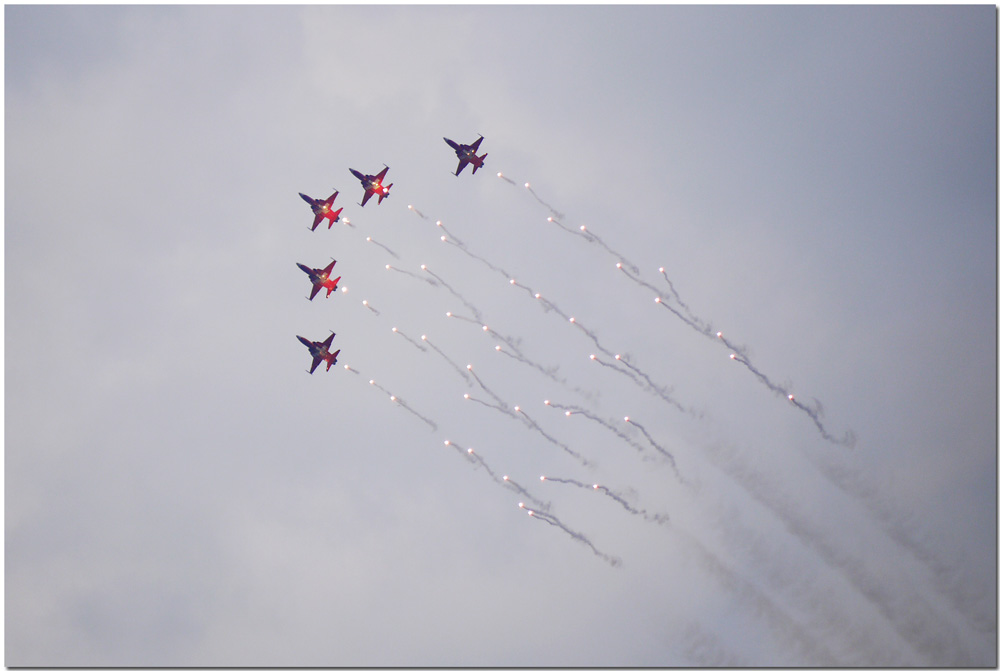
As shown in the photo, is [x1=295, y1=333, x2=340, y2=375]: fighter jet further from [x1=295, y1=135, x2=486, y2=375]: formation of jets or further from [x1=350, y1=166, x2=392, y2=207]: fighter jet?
[x1=350, y1=166, x2=392, y2=207]: fighter jet

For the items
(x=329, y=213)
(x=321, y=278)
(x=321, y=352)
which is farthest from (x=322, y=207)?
(x=321, y=352)

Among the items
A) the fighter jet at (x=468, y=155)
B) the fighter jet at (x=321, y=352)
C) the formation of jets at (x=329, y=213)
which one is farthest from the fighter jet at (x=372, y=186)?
the fighter jet at (x=321, y=352)

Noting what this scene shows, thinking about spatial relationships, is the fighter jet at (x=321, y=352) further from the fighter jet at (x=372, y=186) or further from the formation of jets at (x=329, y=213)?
the fighter jet at (x=372, y=186)

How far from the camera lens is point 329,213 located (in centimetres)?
8369

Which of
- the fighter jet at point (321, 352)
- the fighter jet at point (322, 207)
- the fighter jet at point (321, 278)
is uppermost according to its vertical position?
the fighter jet at point (322, 207)

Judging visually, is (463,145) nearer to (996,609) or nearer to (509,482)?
(509,482)

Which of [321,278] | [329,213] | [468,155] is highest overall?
[468,155]

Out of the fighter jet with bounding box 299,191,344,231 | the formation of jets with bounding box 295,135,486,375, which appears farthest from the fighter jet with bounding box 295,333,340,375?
the fighter jet with bounding box 299,191,344,231

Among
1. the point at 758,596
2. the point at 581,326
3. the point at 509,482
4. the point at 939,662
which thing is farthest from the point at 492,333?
the point at 939,662

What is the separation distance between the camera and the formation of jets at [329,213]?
3253 inches

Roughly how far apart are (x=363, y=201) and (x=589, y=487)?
37.4 meters

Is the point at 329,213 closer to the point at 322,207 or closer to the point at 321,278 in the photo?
the point at 322,207

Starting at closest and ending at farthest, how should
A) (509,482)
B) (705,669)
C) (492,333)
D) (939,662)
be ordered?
(939,662) → (705,669) → (509,482) → (492,333)

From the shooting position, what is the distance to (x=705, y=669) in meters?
72.8
